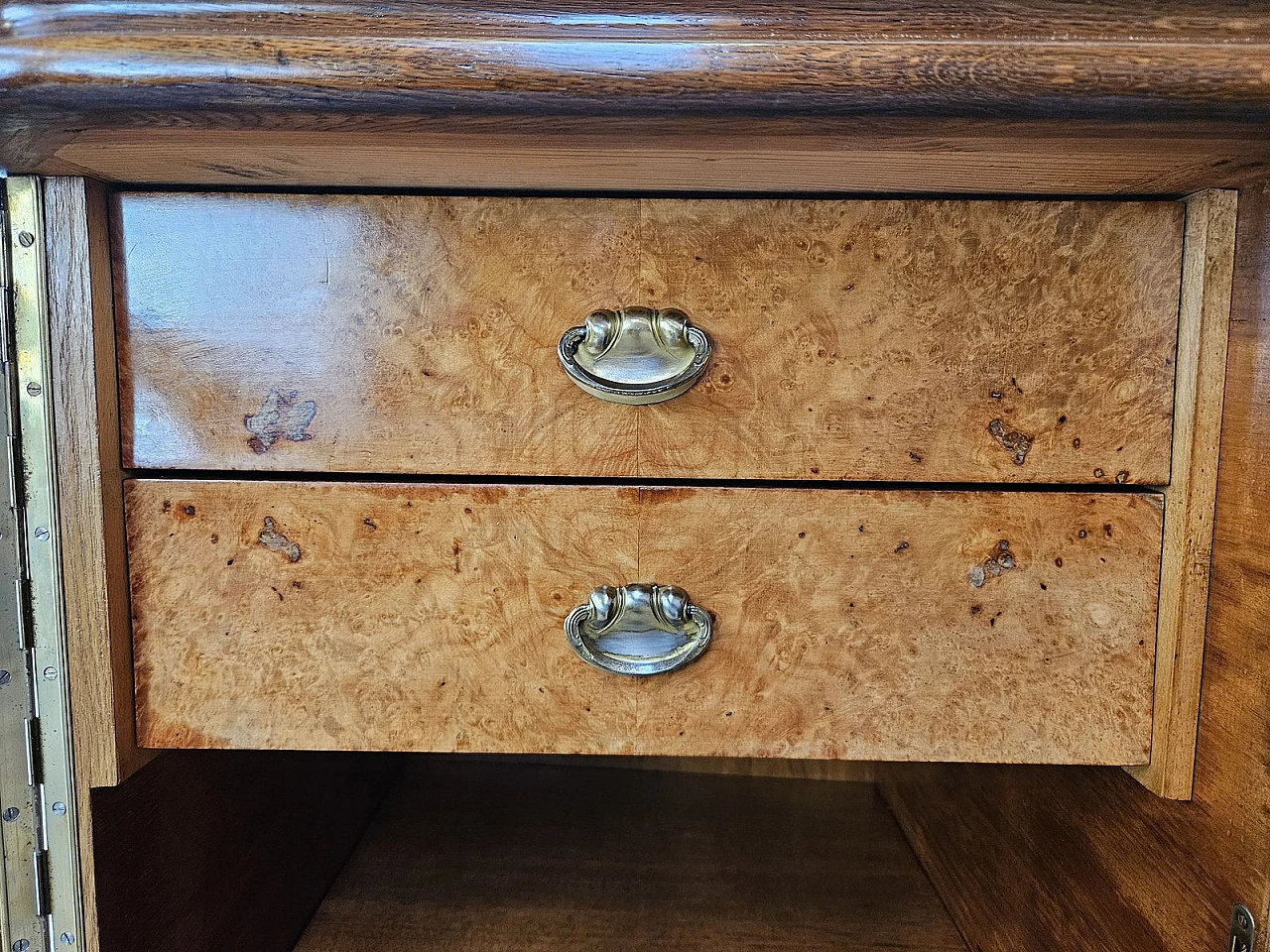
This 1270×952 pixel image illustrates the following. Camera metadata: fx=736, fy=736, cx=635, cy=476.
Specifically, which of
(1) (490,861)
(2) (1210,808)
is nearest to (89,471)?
(1) (490,861)

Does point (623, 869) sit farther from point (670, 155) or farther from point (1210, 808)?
point (670, 155)

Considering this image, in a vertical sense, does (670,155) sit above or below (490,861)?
above

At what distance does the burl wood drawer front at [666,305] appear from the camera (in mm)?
422

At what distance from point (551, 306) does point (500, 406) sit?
0.07 meters

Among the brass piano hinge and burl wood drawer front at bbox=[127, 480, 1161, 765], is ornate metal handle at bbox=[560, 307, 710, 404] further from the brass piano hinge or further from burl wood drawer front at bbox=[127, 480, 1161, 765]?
the brass piano hinge

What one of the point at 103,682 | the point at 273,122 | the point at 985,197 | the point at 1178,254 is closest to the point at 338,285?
the point at 273,122

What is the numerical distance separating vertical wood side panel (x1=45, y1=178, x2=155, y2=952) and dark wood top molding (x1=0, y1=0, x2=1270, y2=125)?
4.1 inches

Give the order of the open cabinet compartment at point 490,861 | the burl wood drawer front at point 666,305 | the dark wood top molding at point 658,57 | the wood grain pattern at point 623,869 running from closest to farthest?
the dark wood top molding at point 658,57
the burl wood drawer front at point 666,305
the open cabinet compartment at point 490,861
the wood grain pattern at point 623,869

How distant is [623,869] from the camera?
0.75 meters

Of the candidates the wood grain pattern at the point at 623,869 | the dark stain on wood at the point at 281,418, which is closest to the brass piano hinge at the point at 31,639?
the dark stain on wood at the point at 281,418

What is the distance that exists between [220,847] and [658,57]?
64 cm

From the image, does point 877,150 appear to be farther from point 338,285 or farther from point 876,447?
point 338,285

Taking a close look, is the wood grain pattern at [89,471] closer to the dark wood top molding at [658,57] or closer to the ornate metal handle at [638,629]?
the dark wood top molding at [658,57]

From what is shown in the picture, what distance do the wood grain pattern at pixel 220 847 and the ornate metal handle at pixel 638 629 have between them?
1.03 ft
